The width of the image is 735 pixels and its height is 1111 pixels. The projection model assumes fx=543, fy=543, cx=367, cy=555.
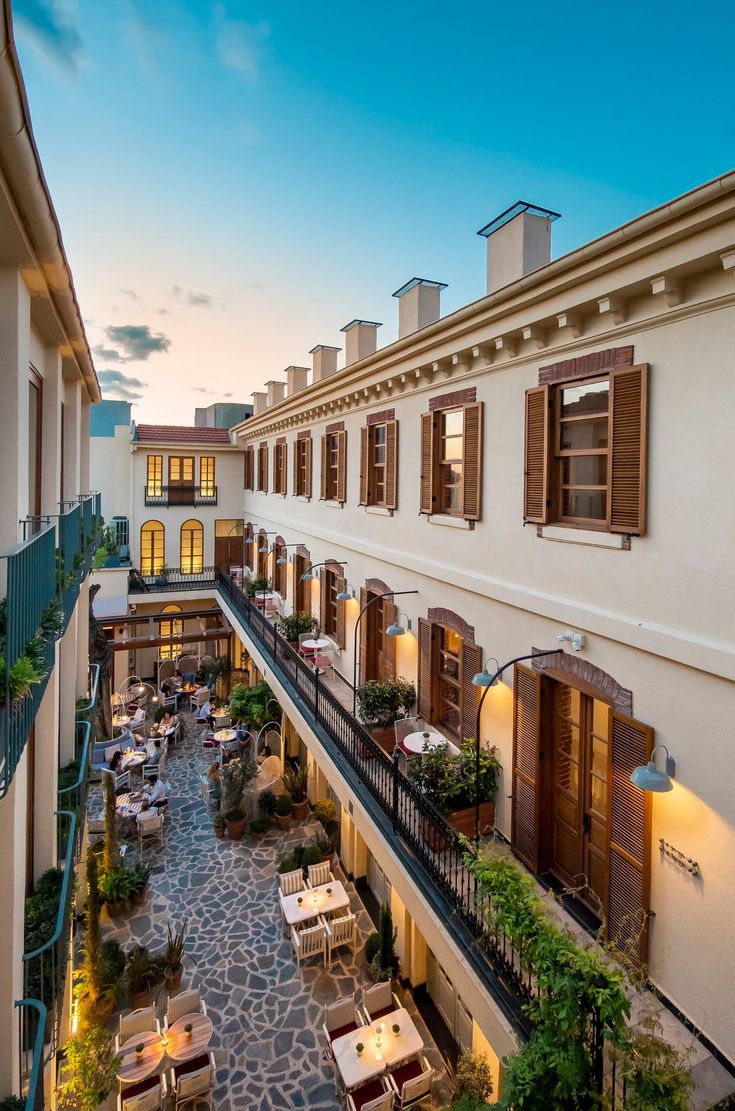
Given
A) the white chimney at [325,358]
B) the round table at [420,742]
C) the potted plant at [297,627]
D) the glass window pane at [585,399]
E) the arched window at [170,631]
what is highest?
the white chimney at [325,358]

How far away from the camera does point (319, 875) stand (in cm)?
1241

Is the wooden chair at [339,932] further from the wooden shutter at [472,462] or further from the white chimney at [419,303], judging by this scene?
the white chimney at [419,303]

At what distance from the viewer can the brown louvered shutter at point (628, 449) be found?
5.46 metres

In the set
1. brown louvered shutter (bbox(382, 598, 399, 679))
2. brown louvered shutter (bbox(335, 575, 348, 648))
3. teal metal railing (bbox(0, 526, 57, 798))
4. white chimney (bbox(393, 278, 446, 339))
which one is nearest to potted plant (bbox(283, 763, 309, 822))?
brown louvered shutter (bbox(335, 575, 348, 648))

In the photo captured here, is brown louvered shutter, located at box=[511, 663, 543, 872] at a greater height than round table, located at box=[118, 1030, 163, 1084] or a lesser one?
greater

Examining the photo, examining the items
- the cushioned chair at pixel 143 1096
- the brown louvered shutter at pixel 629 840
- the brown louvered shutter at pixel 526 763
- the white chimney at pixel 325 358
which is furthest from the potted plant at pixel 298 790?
the white chimney at pixel 325 358

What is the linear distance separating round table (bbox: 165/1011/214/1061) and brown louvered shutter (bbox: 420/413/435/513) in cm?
→ 926

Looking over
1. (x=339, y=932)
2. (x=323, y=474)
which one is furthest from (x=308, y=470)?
(x=339, y=932)

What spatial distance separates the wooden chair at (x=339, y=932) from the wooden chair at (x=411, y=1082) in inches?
103

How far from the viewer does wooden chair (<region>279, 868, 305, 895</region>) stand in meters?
12.1

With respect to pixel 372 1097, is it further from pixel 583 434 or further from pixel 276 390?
pixel 276 390

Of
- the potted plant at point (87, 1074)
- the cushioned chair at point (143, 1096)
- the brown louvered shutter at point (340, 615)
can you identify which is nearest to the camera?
the potted plant at point (87, 1074)

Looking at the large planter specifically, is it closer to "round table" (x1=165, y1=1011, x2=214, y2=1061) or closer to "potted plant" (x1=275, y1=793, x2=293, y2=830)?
"potted plant" (x1=275, y1=793, x2=293, y2=830)

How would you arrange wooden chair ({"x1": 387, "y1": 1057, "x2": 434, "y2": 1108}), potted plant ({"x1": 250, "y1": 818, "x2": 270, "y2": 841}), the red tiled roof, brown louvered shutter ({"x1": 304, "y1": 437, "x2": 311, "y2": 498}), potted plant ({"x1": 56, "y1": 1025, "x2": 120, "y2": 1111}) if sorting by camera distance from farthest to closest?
the red tiled roof
brown louvered shutter ({"x1": 304, "y1": 437, "x2": 311, "y2": 498})
potted plant ({"x1": 250, "y1": 818, "x2": 270, "y2": 841})
wooden chair ({"x1": 387, "y1": 1057, "x2": 434, "y2": 1108})
potted plant ({"x1": 56, "y1": 1025, "x2": 120, "y2": 1111})
